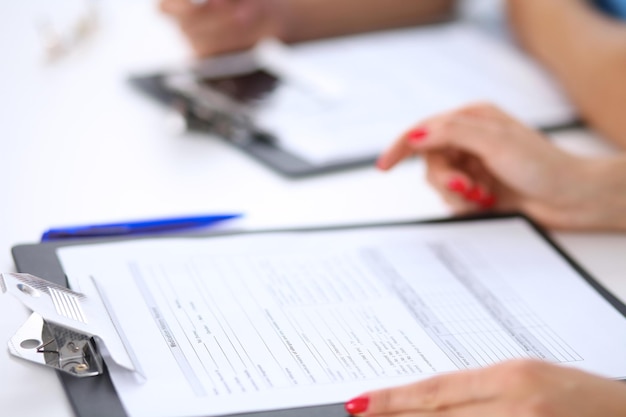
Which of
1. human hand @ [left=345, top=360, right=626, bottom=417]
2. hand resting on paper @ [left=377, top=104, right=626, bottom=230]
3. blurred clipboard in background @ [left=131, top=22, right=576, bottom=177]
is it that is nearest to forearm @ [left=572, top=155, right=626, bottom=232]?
hand resting on paper @ [left=377, top=104, right=626, bottom=230]

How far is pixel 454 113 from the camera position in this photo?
955 millimetres

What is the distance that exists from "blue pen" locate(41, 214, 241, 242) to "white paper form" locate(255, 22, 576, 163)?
7.1 inches

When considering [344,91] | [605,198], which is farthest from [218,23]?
[605,198]

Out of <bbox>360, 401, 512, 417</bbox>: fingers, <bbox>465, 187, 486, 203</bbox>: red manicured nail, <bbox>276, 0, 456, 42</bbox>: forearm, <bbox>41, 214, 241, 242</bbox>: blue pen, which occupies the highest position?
<bbox>276, 0, 456, 42</bbox>: forearm

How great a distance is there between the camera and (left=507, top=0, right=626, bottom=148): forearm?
109 cm

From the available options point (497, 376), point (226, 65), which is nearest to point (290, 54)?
point (226, 65)

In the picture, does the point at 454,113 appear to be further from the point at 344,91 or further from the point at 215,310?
the point at 215,310

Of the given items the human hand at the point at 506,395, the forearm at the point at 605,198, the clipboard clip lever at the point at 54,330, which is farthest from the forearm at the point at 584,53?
the clipboard clip lever at the point at 54,330

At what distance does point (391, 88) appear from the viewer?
119 cm

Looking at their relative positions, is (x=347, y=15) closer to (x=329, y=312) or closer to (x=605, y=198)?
(x=605, y=198)

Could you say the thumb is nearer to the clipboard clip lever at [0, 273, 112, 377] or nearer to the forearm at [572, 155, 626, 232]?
the forearm at [572, 155, 626, 232]

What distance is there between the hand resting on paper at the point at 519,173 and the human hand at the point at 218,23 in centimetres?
42

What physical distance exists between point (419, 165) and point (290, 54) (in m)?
0.33

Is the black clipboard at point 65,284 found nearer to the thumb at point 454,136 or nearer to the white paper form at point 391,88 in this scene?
the thumb at point 454,136
